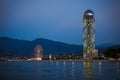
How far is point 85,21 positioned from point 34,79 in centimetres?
15598

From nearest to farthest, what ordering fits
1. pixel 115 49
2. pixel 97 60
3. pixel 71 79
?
pixel 71 79, pixel 115 49, pixel 97 60

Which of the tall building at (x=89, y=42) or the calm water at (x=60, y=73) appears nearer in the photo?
the calm water at (x=60, y=73)

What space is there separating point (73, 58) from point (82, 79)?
149441 mm

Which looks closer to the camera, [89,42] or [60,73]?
[60,73]

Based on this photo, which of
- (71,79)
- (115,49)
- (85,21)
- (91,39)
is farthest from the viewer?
(85,21)

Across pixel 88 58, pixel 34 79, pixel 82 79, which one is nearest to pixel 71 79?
pixel 82 79

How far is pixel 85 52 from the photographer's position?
591 ft

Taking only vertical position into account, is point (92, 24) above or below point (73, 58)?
above

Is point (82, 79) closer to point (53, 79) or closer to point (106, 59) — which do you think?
point (53, 79)

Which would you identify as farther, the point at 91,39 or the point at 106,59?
the point at 91,39

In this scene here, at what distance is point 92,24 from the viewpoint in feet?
648

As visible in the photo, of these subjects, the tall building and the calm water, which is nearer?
the calm water

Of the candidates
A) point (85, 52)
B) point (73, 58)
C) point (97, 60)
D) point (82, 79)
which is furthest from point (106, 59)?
point (82, 79)

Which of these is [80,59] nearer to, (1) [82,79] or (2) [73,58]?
(2) [73,58]
